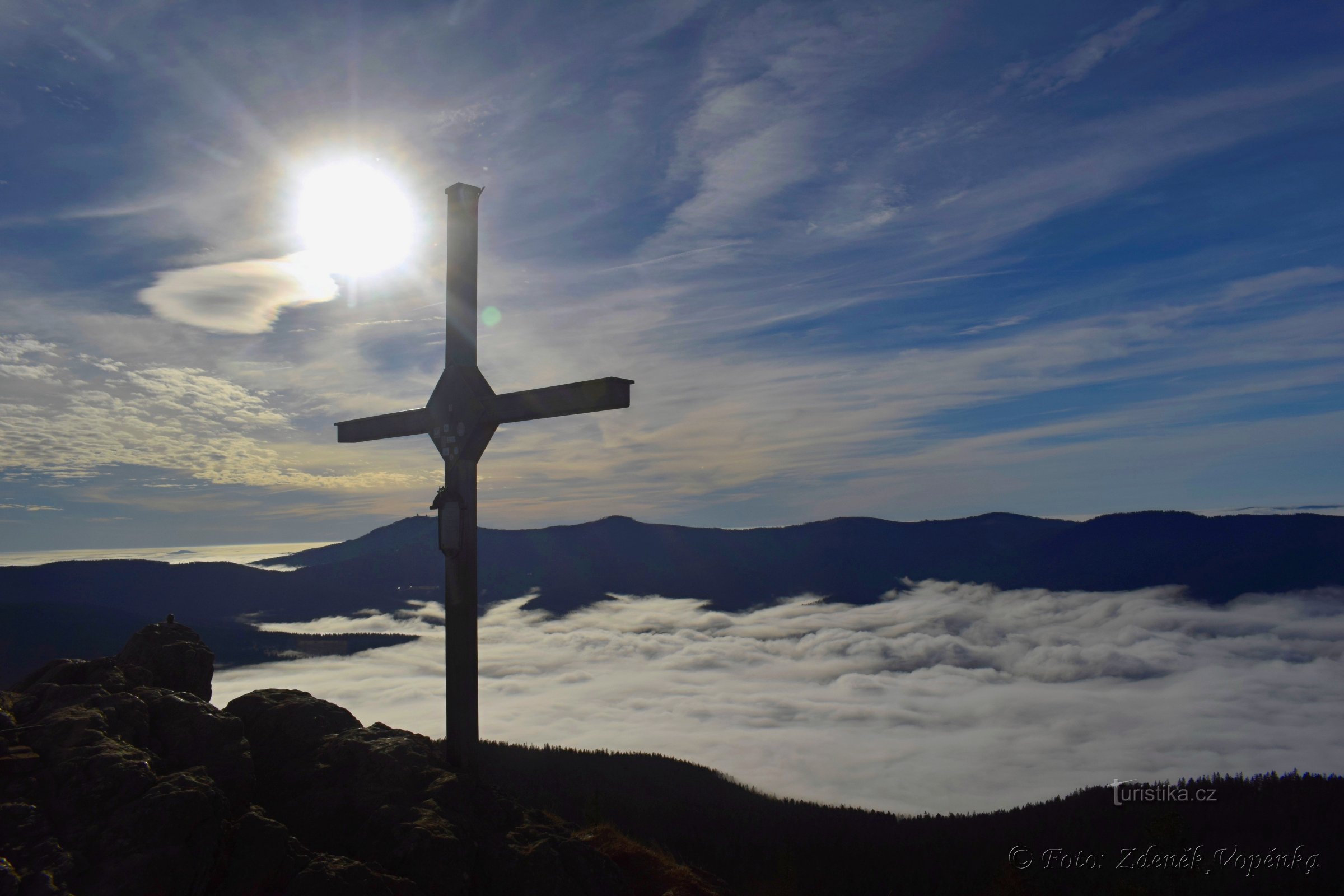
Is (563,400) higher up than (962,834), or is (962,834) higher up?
(563,400)

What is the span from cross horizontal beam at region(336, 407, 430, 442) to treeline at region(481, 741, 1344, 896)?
6209 mm

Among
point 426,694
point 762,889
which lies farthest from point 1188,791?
point 426,694

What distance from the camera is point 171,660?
11945mm

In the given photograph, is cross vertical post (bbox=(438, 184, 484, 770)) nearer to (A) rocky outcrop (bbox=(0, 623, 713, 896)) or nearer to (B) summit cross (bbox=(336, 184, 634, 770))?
(B) summit cross (bbox=(336, 184, 634, 770))

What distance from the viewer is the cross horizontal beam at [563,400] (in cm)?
1111

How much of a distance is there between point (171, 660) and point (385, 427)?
509 centimetres

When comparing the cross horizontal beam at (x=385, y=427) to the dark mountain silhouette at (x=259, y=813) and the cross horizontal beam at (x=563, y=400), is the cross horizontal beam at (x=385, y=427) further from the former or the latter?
the dark mountain silhouette at (x=259, y=813)

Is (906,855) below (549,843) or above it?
below

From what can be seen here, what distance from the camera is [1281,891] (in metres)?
26.6

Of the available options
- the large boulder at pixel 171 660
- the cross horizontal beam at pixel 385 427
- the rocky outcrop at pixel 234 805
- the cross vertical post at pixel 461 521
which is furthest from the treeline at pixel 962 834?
the cross horizontal beam at pixel 385 427

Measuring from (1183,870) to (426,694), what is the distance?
18500 centimetres

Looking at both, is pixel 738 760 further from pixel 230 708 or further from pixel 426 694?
pixel 230 708

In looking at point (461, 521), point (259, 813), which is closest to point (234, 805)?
point (259, 813)

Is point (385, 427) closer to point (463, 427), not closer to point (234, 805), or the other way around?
point (463, 427)
